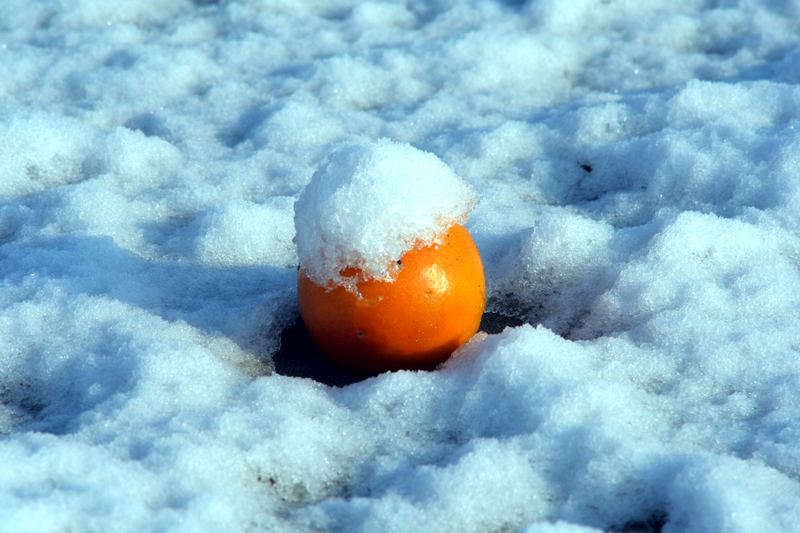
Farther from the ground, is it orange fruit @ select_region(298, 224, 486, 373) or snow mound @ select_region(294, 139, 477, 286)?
snow mound @ select_region(294, 139, 477, 286)

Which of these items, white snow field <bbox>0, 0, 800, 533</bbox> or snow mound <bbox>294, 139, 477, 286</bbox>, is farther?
snow mound <bbox>294, 139, 477, 286</bbox>

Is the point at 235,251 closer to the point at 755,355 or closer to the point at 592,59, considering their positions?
the point at 755,355

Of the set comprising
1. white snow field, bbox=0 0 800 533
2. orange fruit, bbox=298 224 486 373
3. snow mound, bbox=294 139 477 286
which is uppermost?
snow mound, bbox=294 139 477 286

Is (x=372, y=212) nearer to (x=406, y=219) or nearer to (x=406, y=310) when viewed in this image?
(x=406, y=219)

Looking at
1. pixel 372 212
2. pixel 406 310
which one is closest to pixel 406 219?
pixel 372 212

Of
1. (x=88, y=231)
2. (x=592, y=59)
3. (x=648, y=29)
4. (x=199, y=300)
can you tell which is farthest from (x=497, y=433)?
(x=648, y=29)

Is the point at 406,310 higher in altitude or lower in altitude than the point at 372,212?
lower
